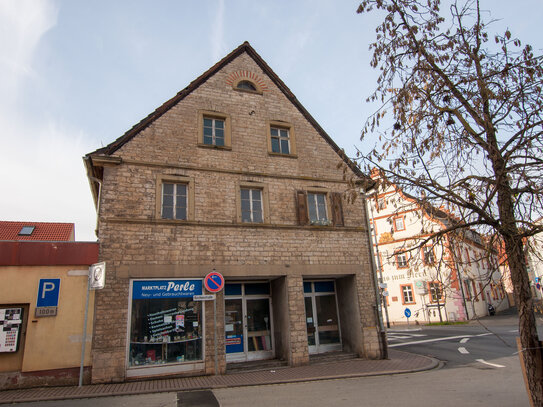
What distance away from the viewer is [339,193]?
1429 cm

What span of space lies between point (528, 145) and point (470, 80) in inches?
44.9

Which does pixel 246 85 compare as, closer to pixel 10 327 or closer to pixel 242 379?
pixel 242 379

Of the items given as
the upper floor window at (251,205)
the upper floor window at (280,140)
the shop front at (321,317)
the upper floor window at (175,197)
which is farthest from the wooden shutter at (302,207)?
the upper floor window at (175,197)

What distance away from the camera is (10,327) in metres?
9.47

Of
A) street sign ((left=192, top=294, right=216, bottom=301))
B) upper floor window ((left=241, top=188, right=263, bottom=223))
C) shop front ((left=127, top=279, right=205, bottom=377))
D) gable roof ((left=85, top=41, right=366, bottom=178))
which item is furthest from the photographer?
upper floor window ((left=241, top=188, right=263, bottom=223))

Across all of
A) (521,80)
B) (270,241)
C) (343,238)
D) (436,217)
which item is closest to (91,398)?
(270,241)

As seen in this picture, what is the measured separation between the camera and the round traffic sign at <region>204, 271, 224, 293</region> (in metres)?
11.1

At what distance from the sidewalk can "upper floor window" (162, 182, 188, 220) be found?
4674mm

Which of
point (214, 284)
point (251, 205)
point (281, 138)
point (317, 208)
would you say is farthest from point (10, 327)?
point (281, 138)

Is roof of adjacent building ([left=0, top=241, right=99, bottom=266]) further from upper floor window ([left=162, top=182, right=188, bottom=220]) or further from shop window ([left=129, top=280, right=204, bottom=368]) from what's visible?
upper floor window ([left=162, top=182, right=188, bottom=220])

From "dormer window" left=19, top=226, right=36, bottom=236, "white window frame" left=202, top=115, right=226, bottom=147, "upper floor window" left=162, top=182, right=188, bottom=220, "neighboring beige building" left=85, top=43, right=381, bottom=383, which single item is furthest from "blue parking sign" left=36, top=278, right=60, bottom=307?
"dormer window" left=19, top=226, right=36, bottom=236

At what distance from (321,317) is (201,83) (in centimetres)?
957

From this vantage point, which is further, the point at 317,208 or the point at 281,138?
the point at 281,138

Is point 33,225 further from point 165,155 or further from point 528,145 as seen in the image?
point 528,145
